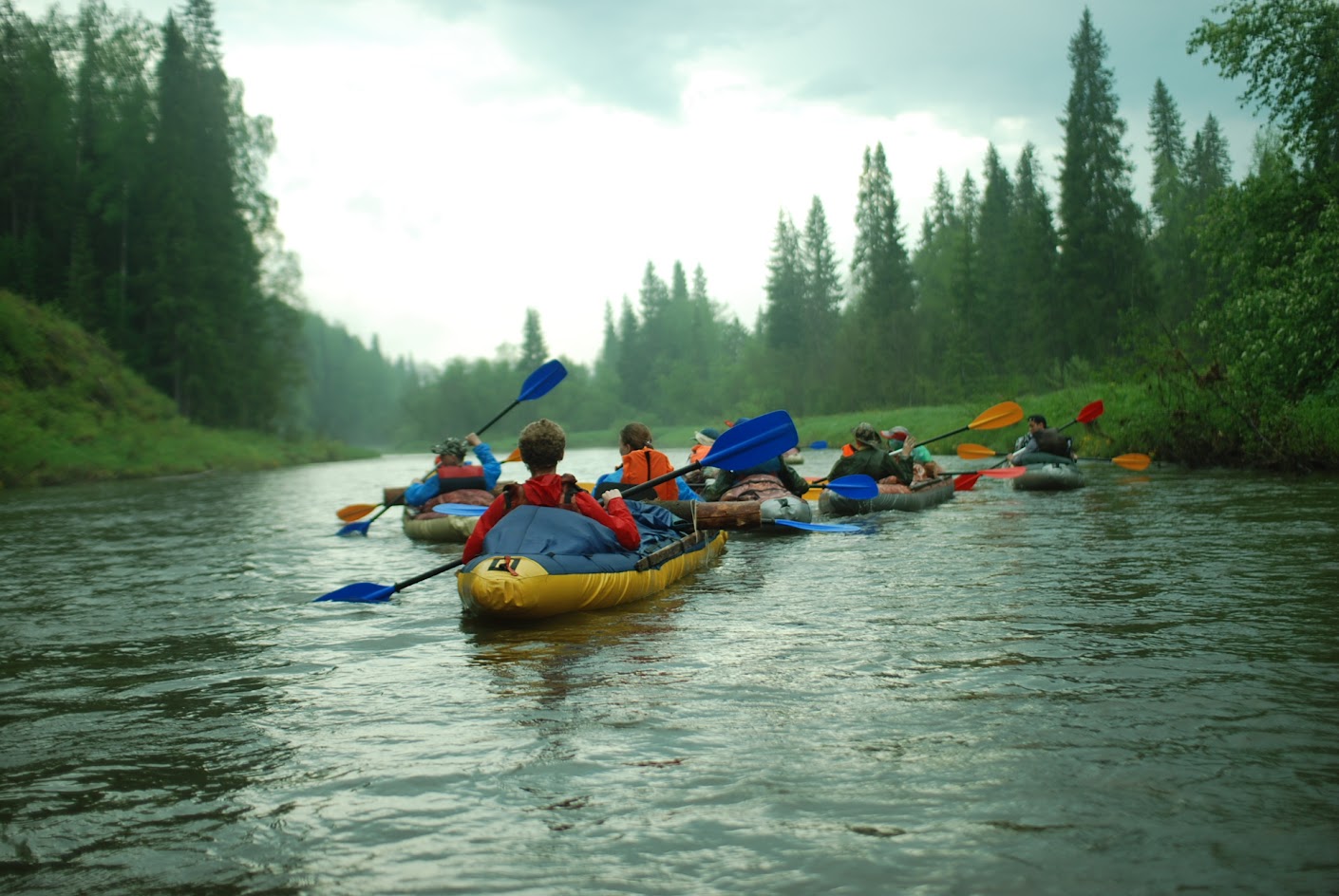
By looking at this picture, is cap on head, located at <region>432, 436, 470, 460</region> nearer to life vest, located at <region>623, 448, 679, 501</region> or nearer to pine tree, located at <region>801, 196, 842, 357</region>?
life vest, located at <region>623, 448, 679, 501</region>

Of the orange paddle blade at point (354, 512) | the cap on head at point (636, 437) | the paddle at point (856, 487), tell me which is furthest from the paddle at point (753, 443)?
the orange paddle blade at point (354, 512)

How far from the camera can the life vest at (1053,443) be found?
54.2ft

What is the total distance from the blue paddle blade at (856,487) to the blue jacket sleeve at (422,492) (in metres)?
5.09

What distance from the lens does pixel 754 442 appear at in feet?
30.1

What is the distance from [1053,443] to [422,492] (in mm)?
9638

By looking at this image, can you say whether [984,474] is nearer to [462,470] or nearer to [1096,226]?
[462,470]

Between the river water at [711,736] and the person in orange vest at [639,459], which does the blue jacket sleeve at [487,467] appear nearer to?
the person in orange vest at [639,459]

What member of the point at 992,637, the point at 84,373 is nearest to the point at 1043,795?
the point at 992,637

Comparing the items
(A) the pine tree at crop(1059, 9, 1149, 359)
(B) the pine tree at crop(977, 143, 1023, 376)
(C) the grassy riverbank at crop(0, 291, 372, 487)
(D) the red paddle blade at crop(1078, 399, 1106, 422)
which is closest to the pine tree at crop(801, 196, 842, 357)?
(B) the pine tree at crop(977, 143, 1023, 376)

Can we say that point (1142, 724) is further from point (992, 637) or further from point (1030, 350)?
point (1030, 350)

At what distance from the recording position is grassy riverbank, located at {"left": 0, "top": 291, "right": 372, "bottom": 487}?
1079 inches

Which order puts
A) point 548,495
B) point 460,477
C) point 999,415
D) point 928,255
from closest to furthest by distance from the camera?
point 548,495 < point 460,477 < point 999,415 < point 928,255

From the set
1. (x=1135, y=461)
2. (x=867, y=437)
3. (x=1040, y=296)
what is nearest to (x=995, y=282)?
(x=1040, y=296)

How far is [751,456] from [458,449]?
5358 millimetres
